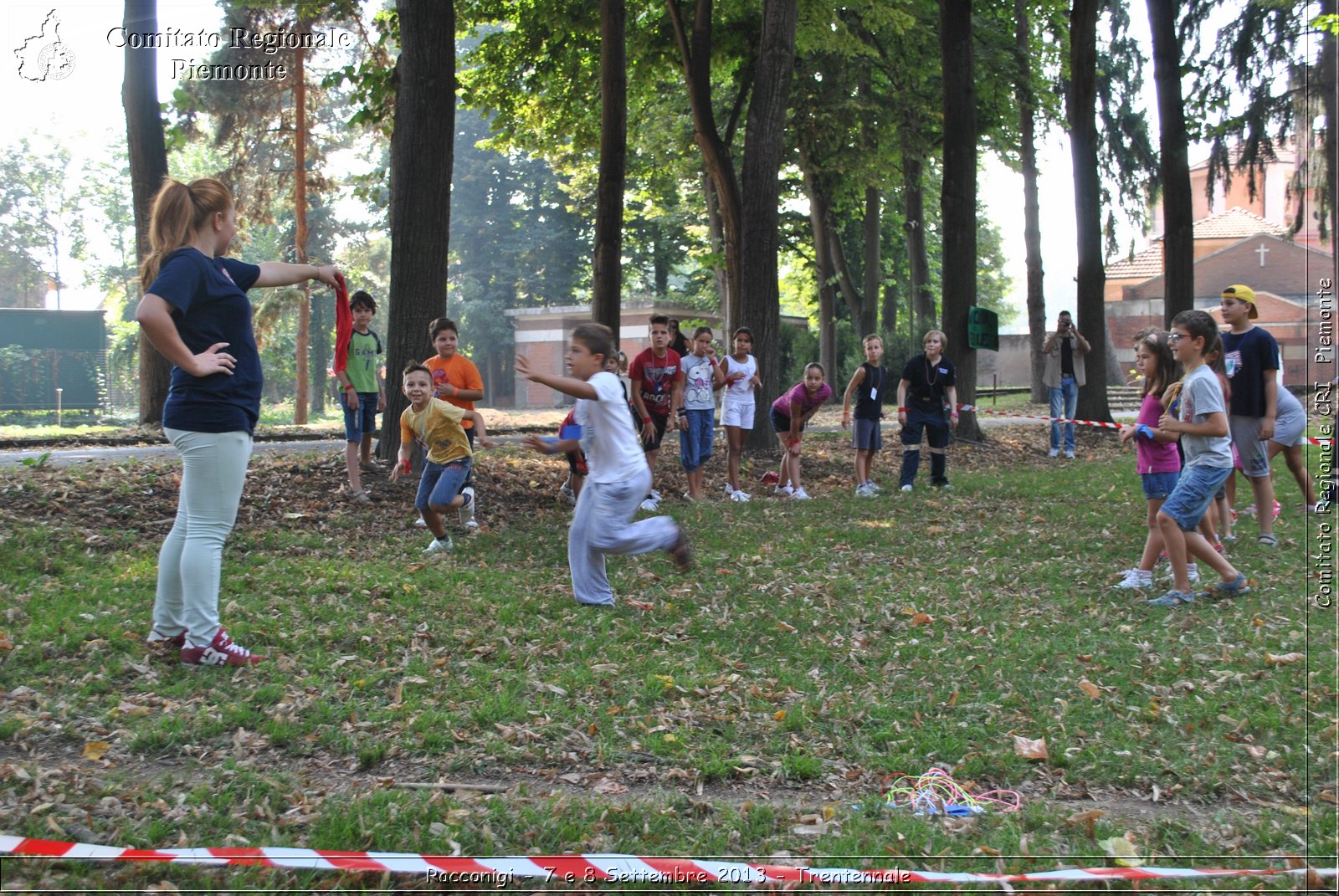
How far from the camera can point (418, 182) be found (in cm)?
1181

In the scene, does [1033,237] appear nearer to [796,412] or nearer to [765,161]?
[765,161]

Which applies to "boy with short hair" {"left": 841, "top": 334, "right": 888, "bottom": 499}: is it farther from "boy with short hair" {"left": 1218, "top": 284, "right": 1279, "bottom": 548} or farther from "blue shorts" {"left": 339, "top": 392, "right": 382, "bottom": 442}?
"blue shorts" {"left": 339, "top": 392, "right": 382, "bottom": 442}

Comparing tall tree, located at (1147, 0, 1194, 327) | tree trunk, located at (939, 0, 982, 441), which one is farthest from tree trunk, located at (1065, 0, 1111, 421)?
tree trunk, located at (939, 0, 982, 441)

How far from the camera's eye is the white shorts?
13094mm

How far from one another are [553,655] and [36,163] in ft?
266

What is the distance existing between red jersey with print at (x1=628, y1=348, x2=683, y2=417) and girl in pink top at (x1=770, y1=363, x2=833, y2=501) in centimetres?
164

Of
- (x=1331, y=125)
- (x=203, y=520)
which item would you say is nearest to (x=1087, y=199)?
(x=1331, y=125)

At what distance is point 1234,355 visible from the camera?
947cm

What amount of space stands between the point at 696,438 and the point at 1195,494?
627 centimetres

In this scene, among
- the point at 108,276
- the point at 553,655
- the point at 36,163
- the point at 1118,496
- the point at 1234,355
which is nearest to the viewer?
the point at 553,655

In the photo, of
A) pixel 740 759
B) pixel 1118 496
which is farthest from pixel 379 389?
pixel 1118 496

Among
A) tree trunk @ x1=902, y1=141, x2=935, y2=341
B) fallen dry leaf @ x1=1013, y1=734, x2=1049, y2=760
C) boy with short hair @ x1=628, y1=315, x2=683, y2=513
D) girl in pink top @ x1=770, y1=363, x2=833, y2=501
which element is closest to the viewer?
fallen dry leaf @ x1=1013, y1=734, x2=1049, y2=760

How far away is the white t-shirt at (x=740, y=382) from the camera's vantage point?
518 inches

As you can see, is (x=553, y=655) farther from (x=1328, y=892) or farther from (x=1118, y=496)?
(x=1118, y=496)
